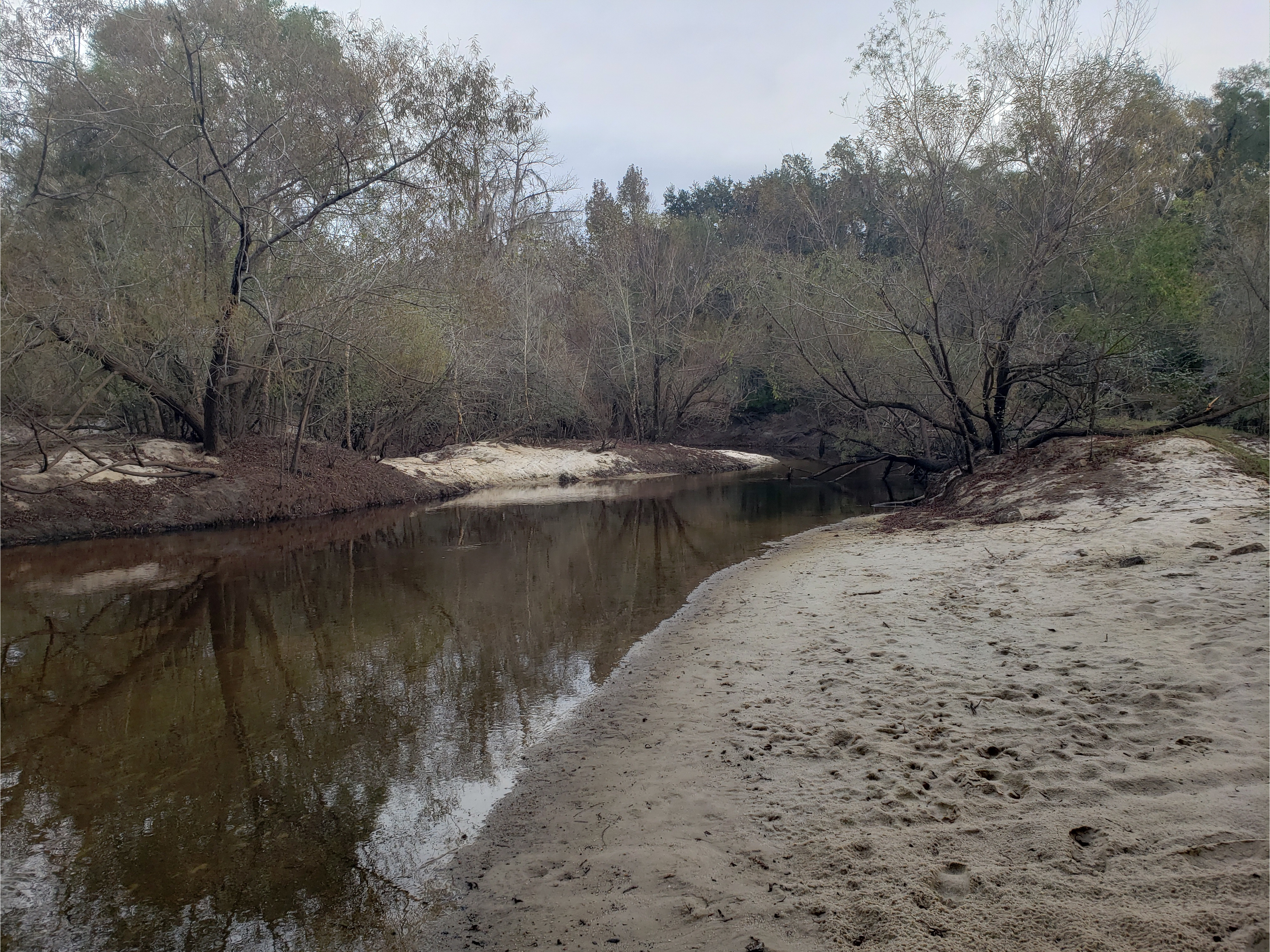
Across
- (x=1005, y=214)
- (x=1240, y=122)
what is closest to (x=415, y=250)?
(x=1005, y=214)

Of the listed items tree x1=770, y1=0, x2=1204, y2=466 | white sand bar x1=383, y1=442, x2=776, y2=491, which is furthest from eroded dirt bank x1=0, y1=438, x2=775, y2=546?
tree x1=770, y1=0, x2=1204, y2=466

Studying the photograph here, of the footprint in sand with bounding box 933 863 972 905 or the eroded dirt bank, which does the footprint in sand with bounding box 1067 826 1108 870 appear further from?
the eroded dirt bank

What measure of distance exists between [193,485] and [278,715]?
1213 cm

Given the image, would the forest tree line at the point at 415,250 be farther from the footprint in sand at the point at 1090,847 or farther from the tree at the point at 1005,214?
the footprint in sand at the point at 1090,847

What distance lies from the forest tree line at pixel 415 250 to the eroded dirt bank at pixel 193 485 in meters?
0.87

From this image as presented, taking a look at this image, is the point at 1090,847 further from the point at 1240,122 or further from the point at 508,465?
the point at 1240,122

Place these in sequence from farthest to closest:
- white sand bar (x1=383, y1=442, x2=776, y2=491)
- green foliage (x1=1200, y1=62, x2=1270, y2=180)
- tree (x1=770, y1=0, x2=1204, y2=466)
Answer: green foliage (x1=1200, y1=62, x2=1270, y2=180)
white sand bar (x1=383, y1=442, x2=776, y2=491)
tree (x1=770, y1=0, x2=1204, y2=466)

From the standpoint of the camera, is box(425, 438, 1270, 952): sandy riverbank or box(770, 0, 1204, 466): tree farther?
box(770, 0, 1204, 466): tree

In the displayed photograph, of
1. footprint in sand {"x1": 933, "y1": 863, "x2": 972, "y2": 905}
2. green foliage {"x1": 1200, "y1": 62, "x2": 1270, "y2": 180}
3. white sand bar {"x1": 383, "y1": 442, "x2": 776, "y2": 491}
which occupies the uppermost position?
green foliage {"x1": 1200, "y1": 62, "x2": 1270, "y2": 180}

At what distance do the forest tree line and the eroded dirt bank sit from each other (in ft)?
2.86

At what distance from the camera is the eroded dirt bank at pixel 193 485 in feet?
46.1

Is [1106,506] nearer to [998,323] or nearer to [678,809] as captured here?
[998,323]

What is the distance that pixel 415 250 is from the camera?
1748 centimetres

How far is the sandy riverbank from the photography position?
281cm
